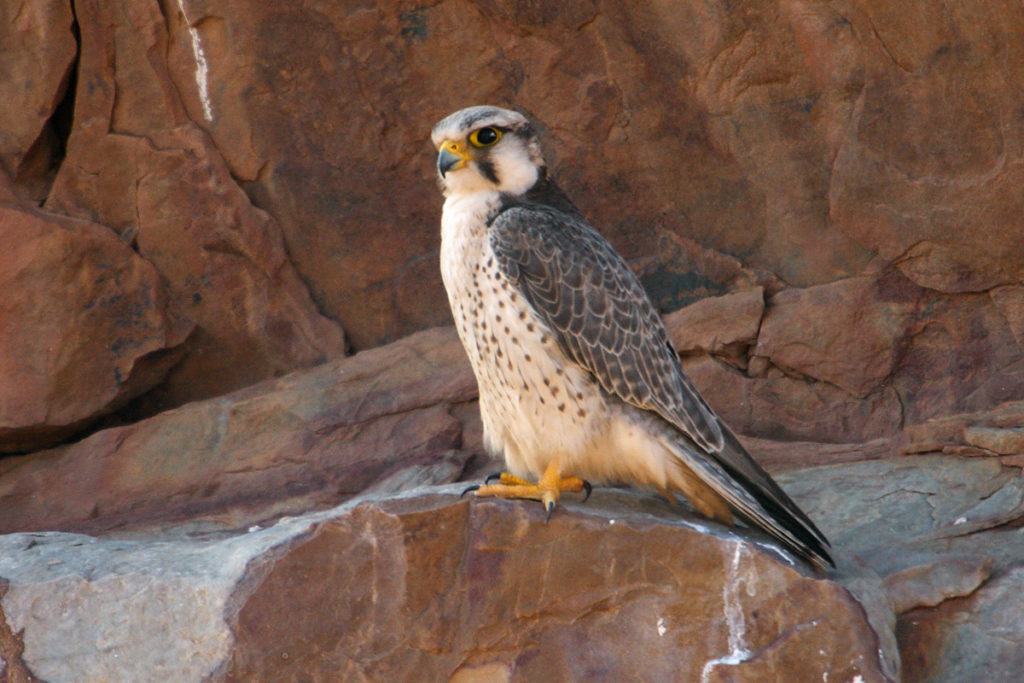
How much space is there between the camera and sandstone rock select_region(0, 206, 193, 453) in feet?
17.3

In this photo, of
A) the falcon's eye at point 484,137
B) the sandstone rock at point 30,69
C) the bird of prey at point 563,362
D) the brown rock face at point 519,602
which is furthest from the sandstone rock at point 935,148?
the sandstone rock at point 30,69

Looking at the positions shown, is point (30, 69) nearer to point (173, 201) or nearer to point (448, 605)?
point (173, 201)

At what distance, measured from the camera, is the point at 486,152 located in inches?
161

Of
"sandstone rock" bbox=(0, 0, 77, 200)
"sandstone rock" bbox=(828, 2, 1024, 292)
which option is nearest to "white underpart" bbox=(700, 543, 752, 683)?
"sandstone rock" bbox=(828, 2, 1024, 292)

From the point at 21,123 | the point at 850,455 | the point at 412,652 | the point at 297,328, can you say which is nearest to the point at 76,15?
the point at 21,123

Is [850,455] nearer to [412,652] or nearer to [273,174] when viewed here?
[412,652]

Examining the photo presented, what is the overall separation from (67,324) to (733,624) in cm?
356

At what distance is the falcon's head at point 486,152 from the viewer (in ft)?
13.1

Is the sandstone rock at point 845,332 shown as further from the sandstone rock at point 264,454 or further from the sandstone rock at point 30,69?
the sandstone rock at point 30,69

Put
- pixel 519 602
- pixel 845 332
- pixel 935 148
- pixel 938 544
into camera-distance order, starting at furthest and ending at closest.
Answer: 1. pixel 845 332
2. pixel 935 148
3. pixel 938 544
4. pixel 519 602

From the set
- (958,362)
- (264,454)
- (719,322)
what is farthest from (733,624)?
(264,454)

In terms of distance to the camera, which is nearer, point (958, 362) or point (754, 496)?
point (754, 496)

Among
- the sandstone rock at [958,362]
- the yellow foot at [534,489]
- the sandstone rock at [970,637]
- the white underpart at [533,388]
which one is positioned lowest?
the sandstone rock at [970,637]

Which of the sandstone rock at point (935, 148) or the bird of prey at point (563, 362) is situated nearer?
the bird of prey at point (563, 362)
